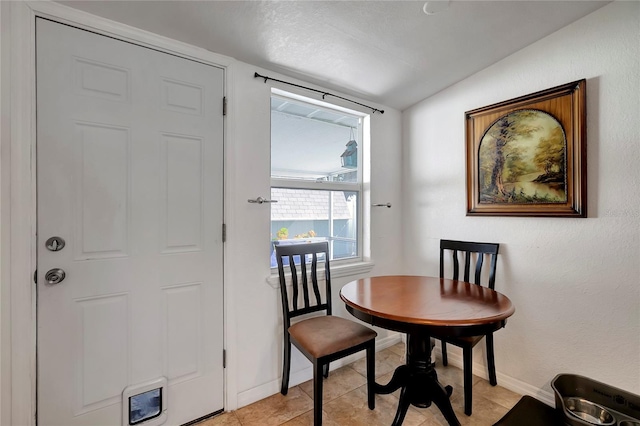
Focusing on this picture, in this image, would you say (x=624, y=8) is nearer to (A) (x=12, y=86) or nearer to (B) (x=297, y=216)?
(B) (x=297, y=216)

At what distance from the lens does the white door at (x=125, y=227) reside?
133 cm

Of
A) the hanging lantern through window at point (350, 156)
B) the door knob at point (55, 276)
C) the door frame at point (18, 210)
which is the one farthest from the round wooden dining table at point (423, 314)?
the door frame at point (18, 210)

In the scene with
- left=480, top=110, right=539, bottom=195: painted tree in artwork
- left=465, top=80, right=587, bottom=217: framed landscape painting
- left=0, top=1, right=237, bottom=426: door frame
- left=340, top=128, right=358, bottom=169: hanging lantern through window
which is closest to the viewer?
left=0, top=1, right=237, bottom=426: door frame

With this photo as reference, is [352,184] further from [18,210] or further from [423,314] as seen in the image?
[18,210]

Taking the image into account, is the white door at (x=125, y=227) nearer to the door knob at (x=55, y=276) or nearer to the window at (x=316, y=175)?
the door knob at (x=55, y=276)

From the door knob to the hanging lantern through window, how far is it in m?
2.09

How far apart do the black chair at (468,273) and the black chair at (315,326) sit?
1.86 ft

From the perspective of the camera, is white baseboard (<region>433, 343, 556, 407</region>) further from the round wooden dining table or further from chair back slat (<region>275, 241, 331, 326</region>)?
chair back slat (<region>275, 241, 331, 326</region>)

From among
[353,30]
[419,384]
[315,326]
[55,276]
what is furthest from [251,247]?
[353,30]

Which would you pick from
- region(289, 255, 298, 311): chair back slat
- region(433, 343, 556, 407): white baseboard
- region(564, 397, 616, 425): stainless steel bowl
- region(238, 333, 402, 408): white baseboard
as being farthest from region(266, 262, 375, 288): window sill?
region(564, 397, 616, 425): stainless steel bowl

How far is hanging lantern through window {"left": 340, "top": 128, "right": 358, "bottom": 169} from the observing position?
258 centimetres

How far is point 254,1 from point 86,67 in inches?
36.8

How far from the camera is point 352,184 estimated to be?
256cm

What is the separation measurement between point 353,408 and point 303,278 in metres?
0.90
